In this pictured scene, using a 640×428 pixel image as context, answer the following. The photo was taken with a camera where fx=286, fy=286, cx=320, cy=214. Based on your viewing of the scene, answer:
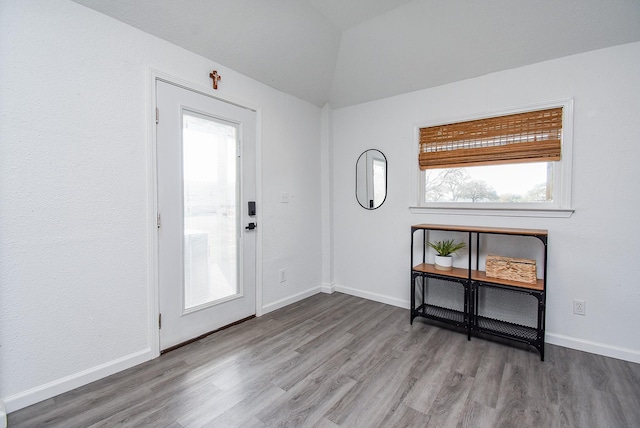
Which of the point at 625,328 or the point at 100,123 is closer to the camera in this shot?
the point at 100,123

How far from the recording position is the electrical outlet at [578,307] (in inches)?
90.4

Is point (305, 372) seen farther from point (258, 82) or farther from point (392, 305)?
point (258, 82)

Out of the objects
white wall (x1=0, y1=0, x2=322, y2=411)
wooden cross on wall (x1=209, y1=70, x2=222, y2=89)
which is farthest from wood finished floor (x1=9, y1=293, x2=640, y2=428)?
wooden cross on wall (x1=209, y1=70, x2=222, y2=89)

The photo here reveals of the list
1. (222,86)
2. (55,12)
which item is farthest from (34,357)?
(222,86)

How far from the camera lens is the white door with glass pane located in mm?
2217

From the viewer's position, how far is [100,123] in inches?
73.6

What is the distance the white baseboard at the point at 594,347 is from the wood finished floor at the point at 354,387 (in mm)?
56

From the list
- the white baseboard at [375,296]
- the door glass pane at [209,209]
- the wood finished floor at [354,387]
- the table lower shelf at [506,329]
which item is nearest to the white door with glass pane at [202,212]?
the door glass pane at [209,209]

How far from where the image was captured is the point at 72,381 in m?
1.77

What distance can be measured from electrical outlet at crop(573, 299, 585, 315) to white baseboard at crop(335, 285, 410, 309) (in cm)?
140

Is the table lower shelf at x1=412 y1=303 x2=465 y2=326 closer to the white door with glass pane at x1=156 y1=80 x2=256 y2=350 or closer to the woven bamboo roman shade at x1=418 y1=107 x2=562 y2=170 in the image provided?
the woven bamboo roman shade at x1=418 y1=107 x2=562 y2=170

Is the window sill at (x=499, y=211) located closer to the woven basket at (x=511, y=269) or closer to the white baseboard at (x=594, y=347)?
the woven basket at (x=511, y=269)

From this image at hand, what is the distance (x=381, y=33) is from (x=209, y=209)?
226 cm

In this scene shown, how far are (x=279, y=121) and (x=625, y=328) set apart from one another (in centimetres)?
347
